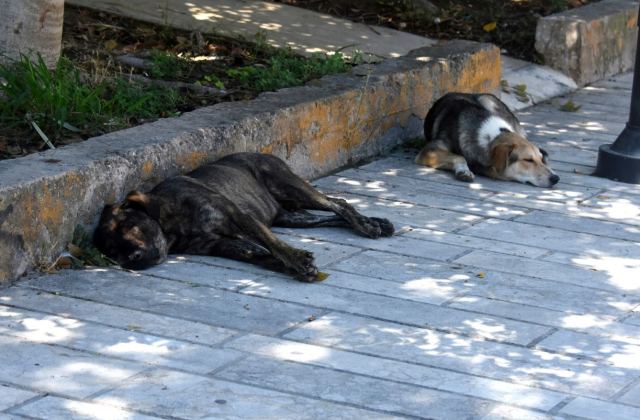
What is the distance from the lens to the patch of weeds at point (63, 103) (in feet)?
22.5

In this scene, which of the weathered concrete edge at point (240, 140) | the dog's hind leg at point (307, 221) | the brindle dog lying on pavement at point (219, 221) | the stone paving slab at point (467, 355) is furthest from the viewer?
the dog's hind leg at point (307, 221)

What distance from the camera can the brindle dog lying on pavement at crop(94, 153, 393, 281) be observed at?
6.15 m

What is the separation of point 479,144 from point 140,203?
3.10m

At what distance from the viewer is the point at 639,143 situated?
8.36 meters

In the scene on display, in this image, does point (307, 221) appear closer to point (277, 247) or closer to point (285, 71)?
point (277, 247)

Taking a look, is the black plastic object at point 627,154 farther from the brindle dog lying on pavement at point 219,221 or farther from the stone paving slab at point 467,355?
the stone paving slab at point 467,355

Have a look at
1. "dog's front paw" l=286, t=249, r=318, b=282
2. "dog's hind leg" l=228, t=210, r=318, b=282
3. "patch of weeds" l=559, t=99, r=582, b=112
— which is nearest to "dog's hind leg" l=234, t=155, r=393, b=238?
"dog's hind leg" l=228, t=210, r=318, b=282

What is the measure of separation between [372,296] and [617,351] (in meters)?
1.20

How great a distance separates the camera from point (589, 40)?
39.0 feet

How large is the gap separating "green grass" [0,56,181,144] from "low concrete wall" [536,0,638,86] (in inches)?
203

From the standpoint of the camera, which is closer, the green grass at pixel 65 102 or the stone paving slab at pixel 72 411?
the stone paving slab at pixel 72 411

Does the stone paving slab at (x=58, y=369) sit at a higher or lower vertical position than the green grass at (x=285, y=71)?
lower

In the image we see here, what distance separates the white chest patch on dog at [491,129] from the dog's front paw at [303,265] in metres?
2.84

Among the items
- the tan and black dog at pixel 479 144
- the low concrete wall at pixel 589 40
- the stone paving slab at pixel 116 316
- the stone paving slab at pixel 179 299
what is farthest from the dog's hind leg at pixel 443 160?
the low concrete wall at pixel 589 40
